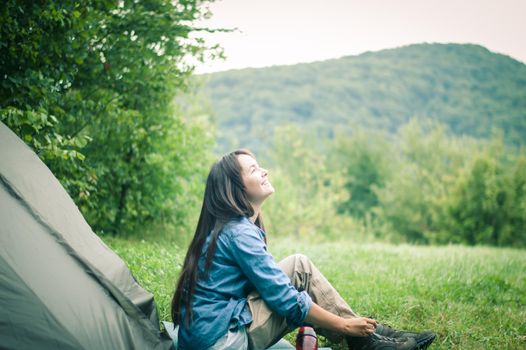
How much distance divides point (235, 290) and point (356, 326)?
0.82 meters

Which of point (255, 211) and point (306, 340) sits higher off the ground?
point (255, 211)

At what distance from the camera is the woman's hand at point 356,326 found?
2988 millimetres

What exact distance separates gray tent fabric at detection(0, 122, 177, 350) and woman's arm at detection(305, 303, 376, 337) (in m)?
1.00

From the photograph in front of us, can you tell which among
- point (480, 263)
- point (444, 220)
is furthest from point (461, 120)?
point (480, 263)

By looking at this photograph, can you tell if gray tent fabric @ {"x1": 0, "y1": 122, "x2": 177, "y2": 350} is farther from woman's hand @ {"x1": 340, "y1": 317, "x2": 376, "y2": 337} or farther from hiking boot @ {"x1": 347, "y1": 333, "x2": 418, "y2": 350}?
hiking boot @ {"x1": 347, "y1": 333, "x2": 418, "y2": 350}

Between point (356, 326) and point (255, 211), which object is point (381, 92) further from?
point (356, 326)

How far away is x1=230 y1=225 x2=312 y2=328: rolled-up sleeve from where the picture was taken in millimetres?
2816

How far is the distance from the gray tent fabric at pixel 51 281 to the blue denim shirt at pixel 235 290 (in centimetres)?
42

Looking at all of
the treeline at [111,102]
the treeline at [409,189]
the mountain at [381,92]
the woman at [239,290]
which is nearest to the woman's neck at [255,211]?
the woman at [239,290]

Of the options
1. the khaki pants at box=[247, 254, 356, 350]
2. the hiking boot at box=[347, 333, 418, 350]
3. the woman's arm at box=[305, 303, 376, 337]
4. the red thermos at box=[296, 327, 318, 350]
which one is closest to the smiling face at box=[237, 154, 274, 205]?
the khaki pants at box=[247, 254, 356, 350]

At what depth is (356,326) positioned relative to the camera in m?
3.00

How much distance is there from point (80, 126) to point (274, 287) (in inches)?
182

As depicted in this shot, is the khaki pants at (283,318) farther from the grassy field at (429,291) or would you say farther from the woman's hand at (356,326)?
the grassy field at (429,291)

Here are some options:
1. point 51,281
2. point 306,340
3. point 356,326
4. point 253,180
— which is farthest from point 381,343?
point 51,281
